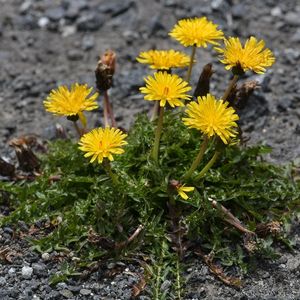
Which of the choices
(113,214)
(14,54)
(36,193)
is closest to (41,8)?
(14,54)

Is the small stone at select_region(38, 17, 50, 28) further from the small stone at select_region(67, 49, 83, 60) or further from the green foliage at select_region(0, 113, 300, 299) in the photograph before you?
the green foliage at select_region(0, 113, 300, 299)

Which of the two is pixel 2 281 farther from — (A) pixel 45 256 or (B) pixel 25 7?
(B) pixel 25 7

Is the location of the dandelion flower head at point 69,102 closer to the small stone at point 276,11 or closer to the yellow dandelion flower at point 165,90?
the yellow dandelion flower at point 165,90

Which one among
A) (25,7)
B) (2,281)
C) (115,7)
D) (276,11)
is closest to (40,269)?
(2,281)

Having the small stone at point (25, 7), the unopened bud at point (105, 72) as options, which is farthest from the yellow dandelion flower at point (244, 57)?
the small stone at point (25, 7)

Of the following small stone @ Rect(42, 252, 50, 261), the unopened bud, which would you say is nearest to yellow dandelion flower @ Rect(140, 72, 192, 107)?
the unopened bud

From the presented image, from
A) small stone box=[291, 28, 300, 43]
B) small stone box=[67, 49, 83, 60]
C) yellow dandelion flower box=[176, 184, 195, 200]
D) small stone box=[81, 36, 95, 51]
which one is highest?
yellow dandelion flower box=[176, 184, 195, 200]

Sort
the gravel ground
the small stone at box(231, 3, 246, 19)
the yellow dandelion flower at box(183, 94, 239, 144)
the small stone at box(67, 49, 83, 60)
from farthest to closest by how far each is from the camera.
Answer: the small stone at box(231, 3, 246, 19) → the small stone at box(67, 49, 83, 60) → the gravel ground → the yellow dandelion flower at box(183, 94, 239, 144)
